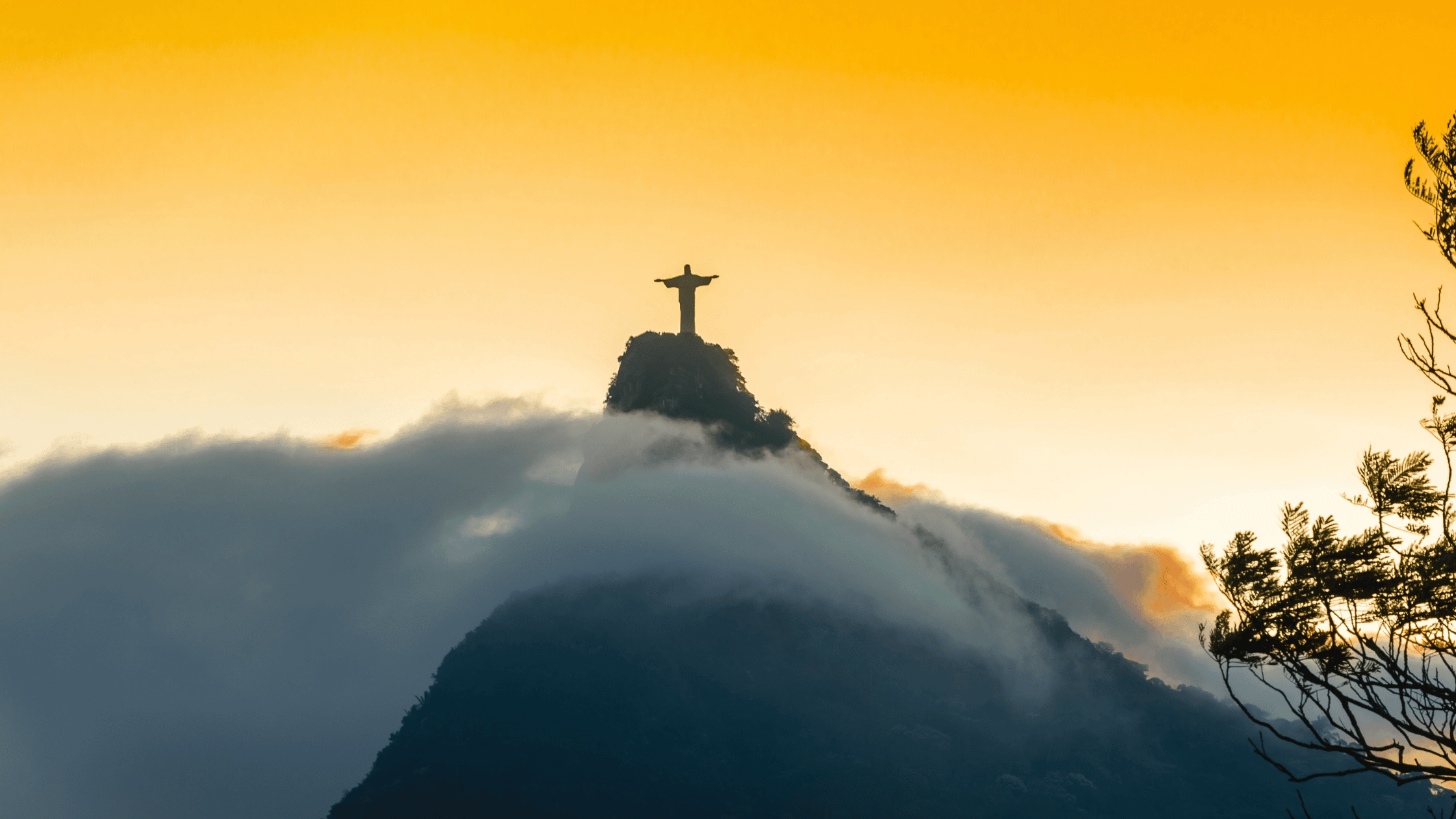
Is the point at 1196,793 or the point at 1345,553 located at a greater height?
the point at 1345,553

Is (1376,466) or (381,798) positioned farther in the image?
(381,798)

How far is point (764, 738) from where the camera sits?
6959 inches

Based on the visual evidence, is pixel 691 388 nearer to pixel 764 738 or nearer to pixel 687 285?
pixel 687 285

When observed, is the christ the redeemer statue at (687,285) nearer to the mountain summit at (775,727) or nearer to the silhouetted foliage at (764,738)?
the mountain summit at (775,727)

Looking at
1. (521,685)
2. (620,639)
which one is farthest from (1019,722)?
(521,685)

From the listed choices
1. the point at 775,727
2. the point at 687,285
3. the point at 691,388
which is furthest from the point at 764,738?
the point at 687,285

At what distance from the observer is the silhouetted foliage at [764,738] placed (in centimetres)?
16988

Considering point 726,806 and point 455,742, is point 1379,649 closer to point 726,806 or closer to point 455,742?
point 726,806

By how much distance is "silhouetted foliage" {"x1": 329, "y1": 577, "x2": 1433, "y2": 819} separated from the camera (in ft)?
557

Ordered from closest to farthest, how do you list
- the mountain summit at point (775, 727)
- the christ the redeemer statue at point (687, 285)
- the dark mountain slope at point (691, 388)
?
the christ the redeemer statue at point (687, 285), the dark mountain slope at point (691, 388), the mountain summit at point (775, 727)

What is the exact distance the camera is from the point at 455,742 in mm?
177625

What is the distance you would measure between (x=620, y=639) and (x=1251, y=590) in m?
192

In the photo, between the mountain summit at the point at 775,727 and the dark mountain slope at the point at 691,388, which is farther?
the mountain summit at the point at 775,727

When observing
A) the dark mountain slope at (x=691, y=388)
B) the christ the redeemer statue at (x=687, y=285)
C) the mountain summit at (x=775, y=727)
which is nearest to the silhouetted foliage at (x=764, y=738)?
the mountain summit at (x=775, y=727)
